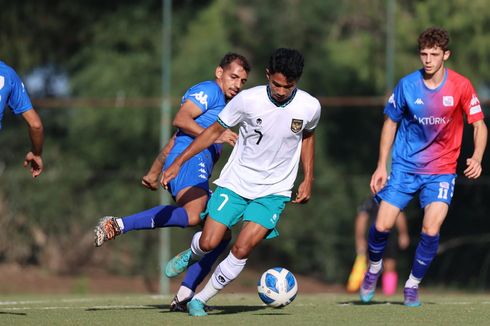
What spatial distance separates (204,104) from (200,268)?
1357mm

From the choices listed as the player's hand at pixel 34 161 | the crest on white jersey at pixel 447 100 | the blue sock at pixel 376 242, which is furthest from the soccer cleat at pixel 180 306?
the crest on white jersey at pixel 447 100

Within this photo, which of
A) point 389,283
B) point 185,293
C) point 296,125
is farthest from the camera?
point 389,283

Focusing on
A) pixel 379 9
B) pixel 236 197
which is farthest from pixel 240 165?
pixel 379 9

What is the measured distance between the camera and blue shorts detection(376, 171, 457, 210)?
8797mm

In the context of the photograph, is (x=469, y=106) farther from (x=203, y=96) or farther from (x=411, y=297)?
(x=203, y=96)

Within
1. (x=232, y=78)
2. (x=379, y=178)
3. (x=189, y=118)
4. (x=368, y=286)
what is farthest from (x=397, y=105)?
(x=189, y=118)

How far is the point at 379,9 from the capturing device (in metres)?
18.8

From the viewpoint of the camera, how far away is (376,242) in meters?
9.09

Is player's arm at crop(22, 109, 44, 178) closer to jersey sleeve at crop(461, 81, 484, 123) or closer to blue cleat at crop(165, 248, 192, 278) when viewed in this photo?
blue cleat at crop(165, 248, 192, 278)

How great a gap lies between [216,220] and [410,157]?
1.91 m

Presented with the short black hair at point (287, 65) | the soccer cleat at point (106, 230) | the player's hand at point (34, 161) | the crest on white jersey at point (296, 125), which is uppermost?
the short black hair at point (287, 65)

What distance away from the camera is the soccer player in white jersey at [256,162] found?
305 inches

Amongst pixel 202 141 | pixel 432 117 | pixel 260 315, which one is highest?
pixel 432 117

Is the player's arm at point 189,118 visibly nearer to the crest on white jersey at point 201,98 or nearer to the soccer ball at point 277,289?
the crest on white jersey at point 201,98
